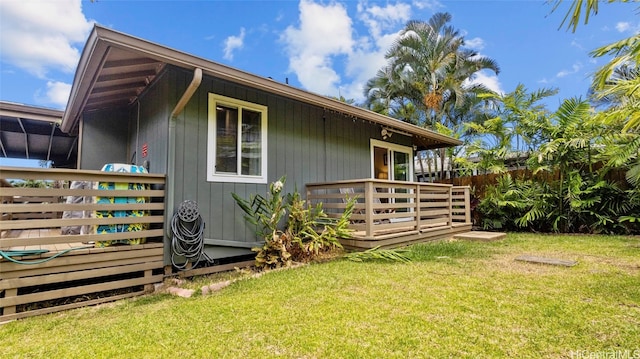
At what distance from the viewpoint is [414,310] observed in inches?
100

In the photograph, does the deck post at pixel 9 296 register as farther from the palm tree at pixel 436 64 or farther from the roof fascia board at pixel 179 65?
the palm tree at pixel 436 64

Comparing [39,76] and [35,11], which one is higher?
[39,76]

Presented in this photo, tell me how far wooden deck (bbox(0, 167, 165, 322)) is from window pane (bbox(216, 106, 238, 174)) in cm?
87

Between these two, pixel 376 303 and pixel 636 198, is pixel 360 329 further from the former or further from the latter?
pixel 636 198

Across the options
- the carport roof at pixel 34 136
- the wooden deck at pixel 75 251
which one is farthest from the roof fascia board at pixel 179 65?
the wooden deck at pixel 75 251

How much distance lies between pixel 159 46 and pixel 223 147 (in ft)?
5.12

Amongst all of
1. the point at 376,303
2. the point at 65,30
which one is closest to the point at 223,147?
the point at 376,303

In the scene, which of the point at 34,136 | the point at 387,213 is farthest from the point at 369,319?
the point at 34,136

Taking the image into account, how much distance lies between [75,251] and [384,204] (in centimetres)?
408

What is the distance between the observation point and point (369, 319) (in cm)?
239

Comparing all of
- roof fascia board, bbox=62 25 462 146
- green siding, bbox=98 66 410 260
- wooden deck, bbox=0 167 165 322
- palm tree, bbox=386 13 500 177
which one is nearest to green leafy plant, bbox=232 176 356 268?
green siding, bbox=98 66 410 260

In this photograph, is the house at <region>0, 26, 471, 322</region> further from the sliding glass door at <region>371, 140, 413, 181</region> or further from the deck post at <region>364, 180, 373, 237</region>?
the sliding glass door at <region>371, 140, 413, 181</region>

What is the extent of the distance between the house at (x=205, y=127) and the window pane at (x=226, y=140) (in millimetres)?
14

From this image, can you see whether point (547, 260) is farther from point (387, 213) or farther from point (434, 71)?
point (434, 71)
